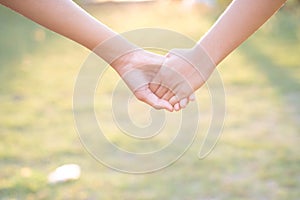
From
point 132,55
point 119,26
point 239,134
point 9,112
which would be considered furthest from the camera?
point 119,26

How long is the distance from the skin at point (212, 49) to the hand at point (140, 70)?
3 centimetres

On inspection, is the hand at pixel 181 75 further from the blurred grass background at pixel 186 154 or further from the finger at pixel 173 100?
the blurred grass background at pixel 186 154

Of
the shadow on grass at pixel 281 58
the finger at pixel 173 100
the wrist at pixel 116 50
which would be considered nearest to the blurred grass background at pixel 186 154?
the shadow on grass at pixel 281 58

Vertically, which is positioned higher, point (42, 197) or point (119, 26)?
point (119, 26)

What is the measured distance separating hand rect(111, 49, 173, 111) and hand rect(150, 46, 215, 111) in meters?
0.03

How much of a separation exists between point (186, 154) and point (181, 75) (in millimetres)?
791

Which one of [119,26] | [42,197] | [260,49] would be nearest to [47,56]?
[119,26]

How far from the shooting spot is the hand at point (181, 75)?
1.86 metres

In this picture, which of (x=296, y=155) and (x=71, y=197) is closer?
(x=71, y=197)

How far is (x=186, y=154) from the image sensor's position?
8.66 feet

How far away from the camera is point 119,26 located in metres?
5.26

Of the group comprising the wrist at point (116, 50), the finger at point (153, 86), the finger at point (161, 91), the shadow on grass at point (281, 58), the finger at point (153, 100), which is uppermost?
the shadow on grass at point (281, 58)

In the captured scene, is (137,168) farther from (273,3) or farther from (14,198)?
(273,3)

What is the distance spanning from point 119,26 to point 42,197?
3180 mm
